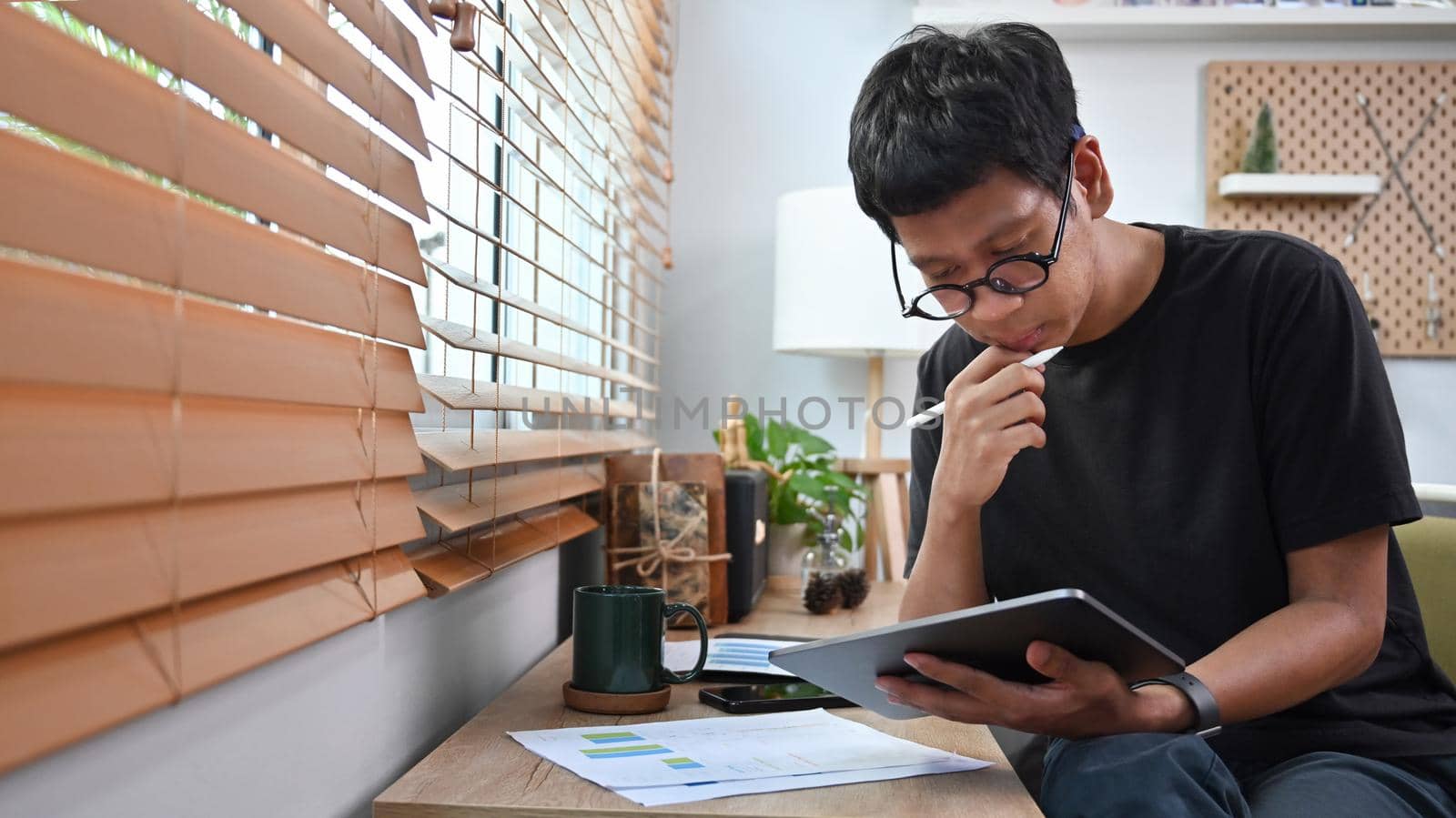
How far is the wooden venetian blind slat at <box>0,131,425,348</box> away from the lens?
45 centimetres

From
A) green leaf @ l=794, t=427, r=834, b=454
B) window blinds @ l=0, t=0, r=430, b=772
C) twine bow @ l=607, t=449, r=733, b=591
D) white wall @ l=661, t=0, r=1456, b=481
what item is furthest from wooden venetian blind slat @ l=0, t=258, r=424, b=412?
white wall @ l=661, t=0, r=1456, b=481

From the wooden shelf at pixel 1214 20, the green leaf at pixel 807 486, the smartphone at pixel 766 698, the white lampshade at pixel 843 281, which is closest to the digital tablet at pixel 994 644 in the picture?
the smartphone at pixel 766 698

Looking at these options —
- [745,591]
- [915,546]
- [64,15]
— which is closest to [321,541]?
[64,15]

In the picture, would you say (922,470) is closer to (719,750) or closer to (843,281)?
(719,750)

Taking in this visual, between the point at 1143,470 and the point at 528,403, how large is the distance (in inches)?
25.3

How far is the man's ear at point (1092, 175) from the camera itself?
3.34 feet

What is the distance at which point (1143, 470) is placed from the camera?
1.15 meters

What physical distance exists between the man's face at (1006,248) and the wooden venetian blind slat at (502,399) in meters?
0.41

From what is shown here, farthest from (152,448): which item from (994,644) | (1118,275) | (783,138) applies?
(783,138)

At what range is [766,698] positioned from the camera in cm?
108

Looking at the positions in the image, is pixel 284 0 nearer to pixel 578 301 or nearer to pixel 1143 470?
pixel 1143 470

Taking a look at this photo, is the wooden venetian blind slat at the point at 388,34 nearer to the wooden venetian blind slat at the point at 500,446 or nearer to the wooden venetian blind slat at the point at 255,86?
the wooden venetian blind slat at the point at 255,86

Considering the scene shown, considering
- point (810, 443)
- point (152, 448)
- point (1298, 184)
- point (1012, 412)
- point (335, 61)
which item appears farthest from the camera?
point (1298, 184)

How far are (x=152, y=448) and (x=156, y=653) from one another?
100mm
